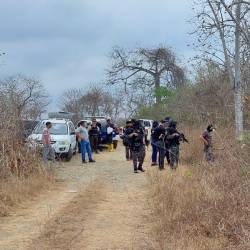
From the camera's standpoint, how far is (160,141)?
17.4 m

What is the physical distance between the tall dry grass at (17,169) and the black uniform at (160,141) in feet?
13.0

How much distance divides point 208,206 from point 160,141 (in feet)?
29.8

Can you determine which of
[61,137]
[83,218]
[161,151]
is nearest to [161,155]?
[161,151]

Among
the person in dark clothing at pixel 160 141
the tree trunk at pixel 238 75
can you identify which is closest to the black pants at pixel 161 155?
the person in dark clothing at pixel 160 141

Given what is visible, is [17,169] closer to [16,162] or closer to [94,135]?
[16,162]

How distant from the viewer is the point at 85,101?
67062 mm

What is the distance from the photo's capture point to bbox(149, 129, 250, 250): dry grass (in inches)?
284

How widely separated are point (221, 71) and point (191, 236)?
19419 millimetres

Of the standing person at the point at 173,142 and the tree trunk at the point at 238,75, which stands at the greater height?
the tree trunk at the point at 238,75

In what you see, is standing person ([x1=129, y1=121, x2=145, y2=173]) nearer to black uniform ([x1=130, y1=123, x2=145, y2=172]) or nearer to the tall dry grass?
black uniform ([x1=130, y1=123, x2=145, y2=172])

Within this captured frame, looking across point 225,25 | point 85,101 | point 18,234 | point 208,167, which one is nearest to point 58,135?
point 225,25

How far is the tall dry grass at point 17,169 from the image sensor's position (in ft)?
38.0

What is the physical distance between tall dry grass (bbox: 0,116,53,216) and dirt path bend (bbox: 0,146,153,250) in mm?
320

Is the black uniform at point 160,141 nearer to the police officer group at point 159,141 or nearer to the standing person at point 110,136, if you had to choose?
the police officer group at point 159,141
